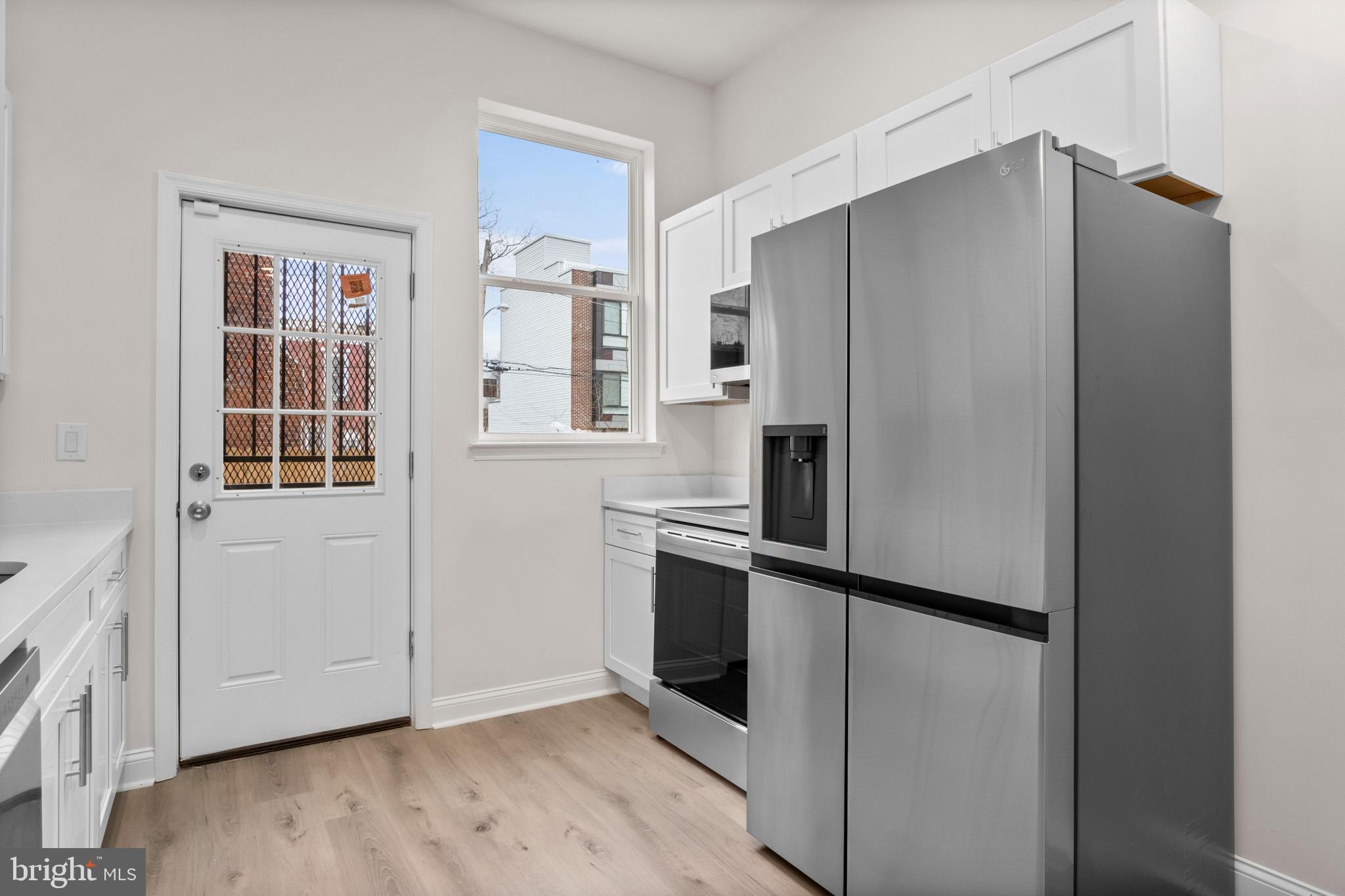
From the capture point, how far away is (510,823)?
90.7 inches

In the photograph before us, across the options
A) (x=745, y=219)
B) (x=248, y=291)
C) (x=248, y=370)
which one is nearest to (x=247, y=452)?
(x=248, y=370)

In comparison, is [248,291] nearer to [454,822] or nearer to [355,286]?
[355,286]

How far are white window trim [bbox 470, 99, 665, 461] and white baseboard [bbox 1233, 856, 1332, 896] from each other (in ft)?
8.42

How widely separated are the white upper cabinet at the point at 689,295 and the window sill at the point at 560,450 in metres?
0.28

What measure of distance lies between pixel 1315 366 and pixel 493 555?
280 cm

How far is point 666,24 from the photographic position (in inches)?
130

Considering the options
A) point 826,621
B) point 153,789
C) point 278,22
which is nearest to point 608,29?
point 278,22

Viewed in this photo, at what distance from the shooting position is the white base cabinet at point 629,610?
3133mm

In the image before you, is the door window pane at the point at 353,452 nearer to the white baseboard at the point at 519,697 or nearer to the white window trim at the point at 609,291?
the white window trim at the point at 609,291

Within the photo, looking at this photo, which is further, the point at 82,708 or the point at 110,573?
the point at 110,573

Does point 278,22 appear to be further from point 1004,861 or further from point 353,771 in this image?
point 1004,861

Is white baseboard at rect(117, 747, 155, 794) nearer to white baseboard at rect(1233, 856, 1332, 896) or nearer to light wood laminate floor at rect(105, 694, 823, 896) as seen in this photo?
light wood laminate floor at rect(105, 694, 823, 896)

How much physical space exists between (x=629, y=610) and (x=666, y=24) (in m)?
2.60

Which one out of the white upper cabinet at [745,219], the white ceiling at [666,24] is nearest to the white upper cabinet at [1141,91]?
the white upper cabinet at [745,219]
